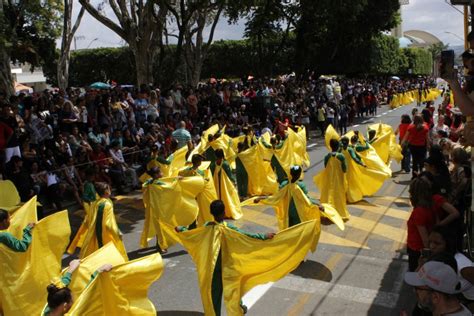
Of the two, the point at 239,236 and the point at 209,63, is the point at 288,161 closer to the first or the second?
the point at 239,236

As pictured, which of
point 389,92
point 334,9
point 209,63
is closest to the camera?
point 334,9

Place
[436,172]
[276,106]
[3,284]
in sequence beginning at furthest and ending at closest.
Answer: [276,106] < [436,172] < [3,284]

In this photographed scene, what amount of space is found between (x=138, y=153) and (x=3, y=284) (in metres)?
9.54

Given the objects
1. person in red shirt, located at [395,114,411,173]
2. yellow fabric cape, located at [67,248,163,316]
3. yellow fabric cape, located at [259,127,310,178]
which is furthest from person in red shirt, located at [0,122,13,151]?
person in red shirt, located at [395,114,411,173]

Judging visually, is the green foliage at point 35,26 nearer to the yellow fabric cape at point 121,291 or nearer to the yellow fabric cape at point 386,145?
the yellow fabric cape at point 386,145

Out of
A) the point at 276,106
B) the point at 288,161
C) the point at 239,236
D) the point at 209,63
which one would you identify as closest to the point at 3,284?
the point at 239,236

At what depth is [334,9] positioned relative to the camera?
1162 inches

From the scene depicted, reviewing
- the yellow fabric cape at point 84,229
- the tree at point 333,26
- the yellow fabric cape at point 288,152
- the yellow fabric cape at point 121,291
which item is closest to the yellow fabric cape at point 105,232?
the yellow fabric cape at point 84,229

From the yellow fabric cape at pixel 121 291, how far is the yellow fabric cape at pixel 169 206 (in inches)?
135

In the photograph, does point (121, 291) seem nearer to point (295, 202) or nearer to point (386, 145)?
point (295, 202)

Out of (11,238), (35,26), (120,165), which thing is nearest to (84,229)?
(11,238)

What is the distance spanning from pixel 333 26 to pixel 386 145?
831 inches

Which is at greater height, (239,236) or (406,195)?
(239,236)

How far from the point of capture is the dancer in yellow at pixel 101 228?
738cm
